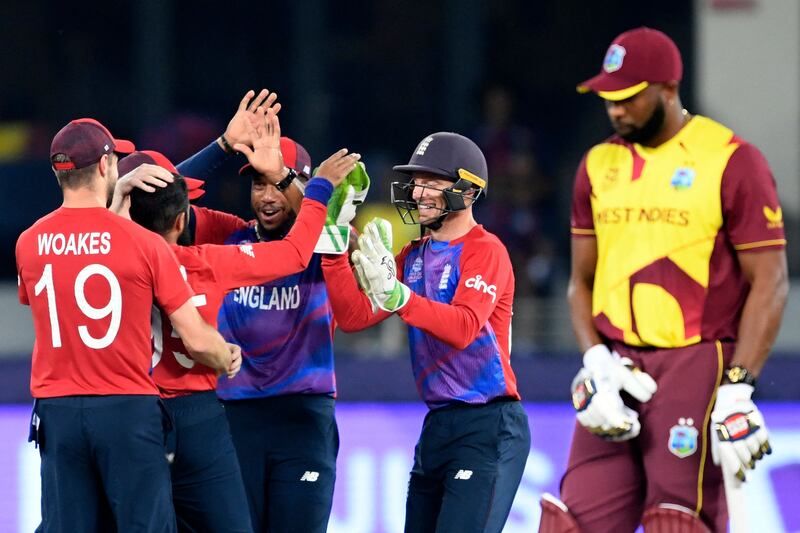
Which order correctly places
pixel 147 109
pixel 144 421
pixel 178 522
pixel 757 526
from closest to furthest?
pixel 144 421 < pixel 178 522 < pixel 757 526 < pixel 147 109

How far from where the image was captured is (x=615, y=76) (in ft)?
15.6

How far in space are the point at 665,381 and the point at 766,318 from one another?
15.5 inches

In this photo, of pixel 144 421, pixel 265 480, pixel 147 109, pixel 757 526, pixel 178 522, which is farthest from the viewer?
pixel 147 109

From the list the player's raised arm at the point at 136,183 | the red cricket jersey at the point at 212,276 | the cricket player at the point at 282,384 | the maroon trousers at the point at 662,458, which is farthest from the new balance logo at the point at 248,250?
the maroon trousers at the point at 662,458

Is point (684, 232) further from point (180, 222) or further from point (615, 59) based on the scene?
point (180, 222)

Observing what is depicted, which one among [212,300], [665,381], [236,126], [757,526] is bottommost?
[757,526]

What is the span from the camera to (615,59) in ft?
15.8

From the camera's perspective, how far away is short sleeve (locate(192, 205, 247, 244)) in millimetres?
5656

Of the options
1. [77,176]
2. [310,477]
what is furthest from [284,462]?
[77,176]

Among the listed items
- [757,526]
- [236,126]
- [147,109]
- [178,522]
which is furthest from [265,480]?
[147,109]

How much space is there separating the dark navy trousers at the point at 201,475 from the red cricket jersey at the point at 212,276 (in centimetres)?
8

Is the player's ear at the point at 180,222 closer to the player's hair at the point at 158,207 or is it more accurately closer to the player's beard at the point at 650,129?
the player's hair at the point at 158,207

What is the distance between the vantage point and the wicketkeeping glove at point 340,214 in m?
5.18

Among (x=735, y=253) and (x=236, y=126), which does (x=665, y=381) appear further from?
(x=236, y=126)
